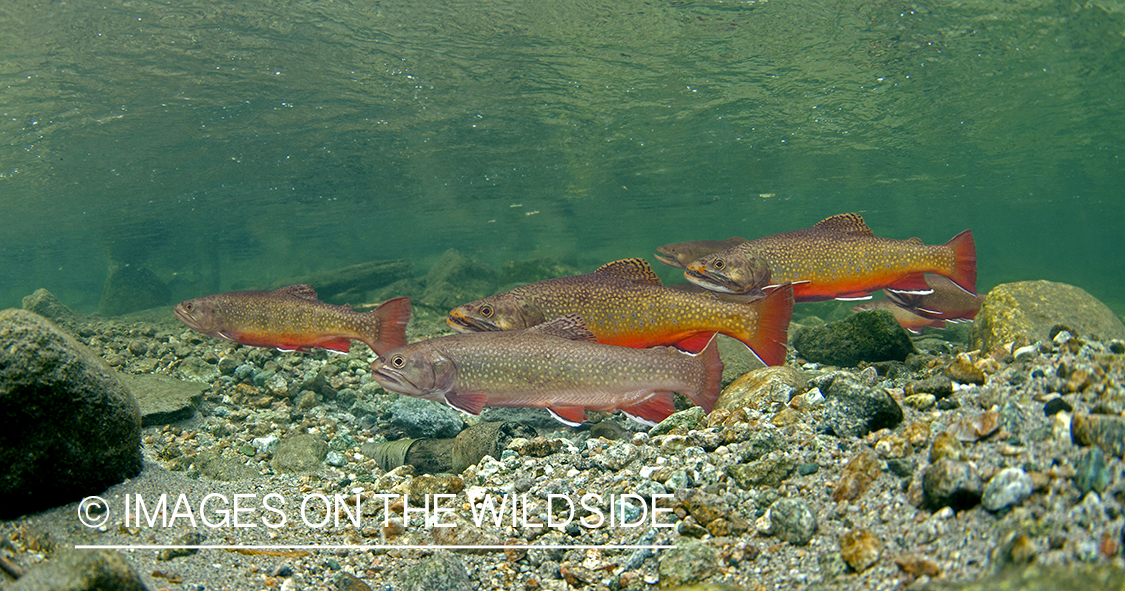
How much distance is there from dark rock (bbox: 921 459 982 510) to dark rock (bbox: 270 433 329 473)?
4.35 meters

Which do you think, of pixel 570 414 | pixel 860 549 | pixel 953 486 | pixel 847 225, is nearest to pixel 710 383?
pixel 570 414

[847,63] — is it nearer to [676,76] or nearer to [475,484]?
[676,76]

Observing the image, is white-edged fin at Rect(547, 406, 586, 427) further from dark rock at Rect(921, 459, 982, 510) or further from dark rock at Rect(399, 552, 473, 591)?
dark rock at Rect(921, 459, 982, 510)

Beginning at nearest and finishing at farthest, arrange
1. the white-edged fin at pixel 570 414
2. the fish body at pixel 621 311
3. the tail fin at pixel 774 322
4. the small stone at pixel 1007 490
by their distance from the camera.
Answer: the small stone at pixel 1007 490, the white-edged fin at pixel 570 414, the tail fin at pixel 774 322, the fish body at pixel 621 311

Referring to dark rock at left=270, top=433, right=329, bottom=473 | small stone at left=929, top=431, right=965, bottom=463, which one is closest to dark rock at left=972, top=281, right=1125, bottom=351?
small stone at left=929, top=431, right=965, bottom=463

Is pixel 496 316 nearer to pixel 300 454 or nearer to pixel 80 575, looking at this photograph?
pixel 300 454

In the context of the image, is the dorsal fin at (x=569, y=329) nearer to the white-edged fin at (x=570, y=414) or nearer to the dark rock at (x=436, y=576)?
the white-edged fin at (x=570, y=414)

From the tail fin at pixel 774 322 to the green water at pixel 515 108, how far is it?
12.0 metres

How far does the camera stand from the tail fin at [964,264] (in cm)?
543

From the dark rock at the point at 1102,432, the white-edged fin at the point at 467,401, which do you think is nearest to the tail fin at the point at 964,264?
the dark rock at the point at 1102,432

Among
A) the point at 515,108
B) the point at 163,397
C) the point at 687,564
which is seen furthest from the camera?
the point at 515,108

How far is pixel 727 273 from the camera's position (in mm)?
5539

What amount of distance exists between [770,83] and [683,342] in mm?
17537

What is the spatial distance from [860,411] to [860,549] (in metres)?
1.18
